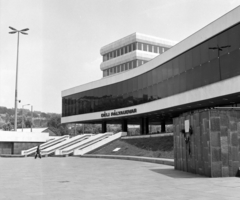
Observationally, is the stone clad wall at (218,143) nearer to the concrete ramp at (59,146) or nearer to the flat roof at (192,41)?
the flat roof at (192,41)

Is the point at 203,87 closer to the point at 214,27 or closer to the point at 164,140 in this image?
the point at 214,27

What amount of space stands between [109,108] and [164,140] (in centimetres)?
1758

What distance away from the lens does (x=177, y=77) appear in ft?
111

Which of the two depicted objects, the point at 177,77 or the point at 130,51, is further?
the point at 130,51

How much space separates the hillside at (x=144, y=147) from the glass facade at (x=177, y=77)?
17.0 feet

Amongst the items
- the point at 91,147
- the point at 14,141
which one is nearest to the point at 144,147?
the point at 91,147

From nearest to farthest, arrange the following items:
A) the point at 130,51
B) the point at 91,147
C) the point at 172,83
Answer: the point at 172,83 < the point at 91,147 < the point at 130,51

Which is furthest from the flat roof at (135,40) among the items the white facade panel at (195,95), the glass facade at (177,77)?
the white facade panel at (195,95)

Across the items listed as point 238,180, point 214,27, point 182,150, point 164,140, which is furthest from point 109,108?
point 238,180

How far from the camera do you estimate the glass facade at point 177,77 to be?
25.8 m

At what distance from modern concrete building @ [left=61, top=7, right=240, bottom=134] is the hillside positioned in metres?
3.86

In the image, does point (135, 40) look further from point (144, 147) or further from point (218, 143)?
point (218, 143)

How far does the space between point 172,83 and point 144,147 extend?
7.59 meters

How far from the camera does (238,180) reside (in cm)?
1350
